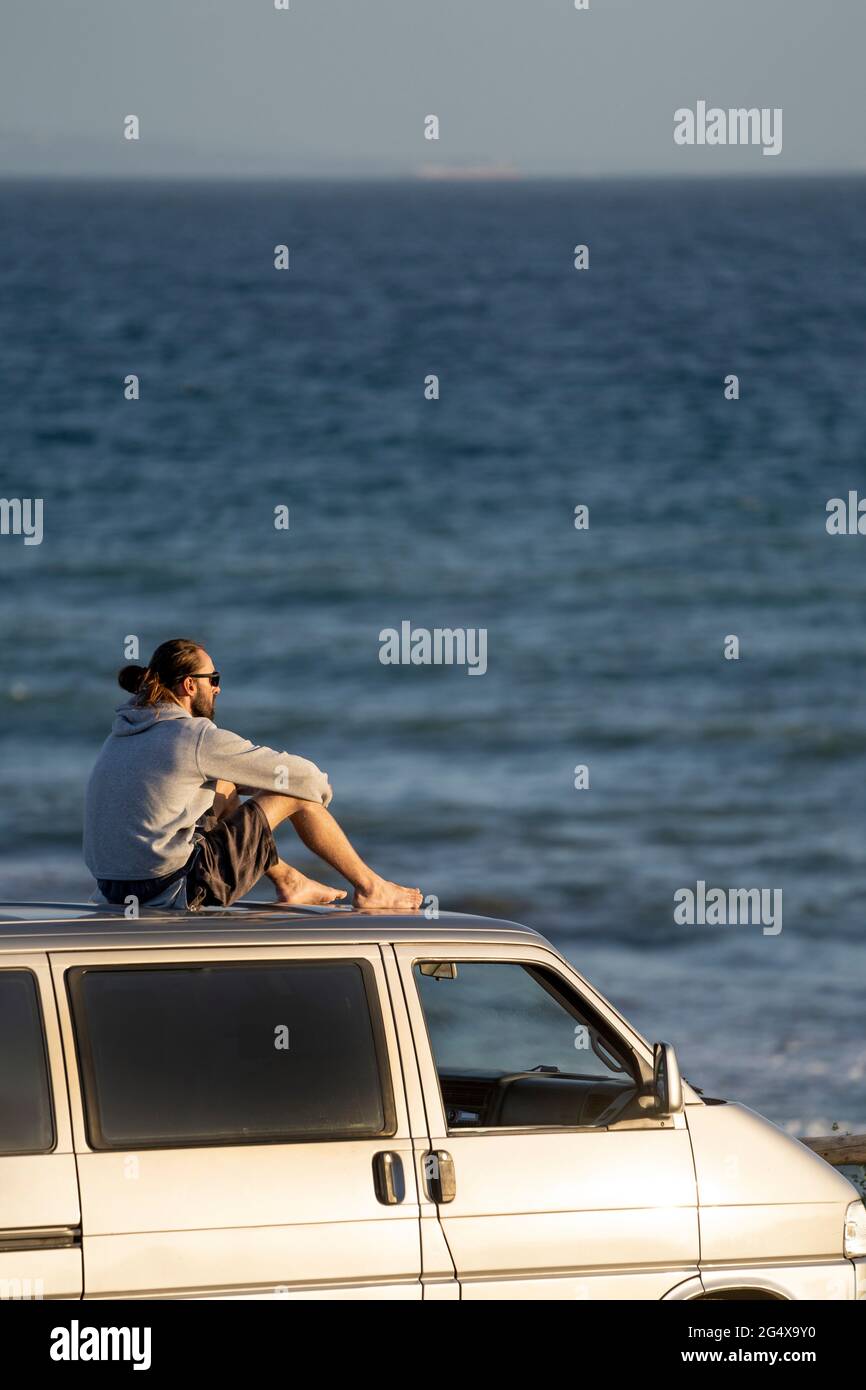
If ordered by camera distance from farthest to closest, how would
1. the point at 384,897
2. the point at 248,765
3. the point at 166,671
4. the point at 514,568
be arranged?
the point at 514,568
the point at 166,671
the point at 248,765
the point at 384,897

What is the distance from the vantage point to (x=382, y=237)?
69.9m

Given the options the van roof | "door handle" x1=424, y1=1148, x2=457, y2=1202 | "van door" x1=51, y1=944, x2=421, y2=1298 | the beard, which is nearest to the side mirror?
the van roof

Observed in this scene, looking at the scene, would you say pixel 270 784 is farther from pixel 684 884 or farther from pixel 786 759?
pixel 786 759

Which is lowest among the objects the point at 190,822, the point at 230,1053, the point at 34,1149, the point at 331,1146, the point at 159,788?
the point at 331,1146

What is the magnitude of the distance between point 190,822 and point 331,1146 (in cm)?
153

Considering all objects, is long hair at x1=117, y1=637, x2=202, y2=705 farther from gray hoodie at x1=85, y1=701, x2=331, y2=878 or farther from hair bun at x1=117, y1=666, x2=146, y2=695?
gray hoodie at x1=85, y1=701, x2=331, y2=878

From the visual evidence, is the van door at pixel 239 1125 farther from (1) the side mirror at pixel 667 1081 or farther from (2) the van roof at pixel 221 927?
(1) the side mirror at pixel 667 1081

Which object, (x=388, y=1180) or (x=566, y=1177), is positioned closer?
(x=388, y=1180)

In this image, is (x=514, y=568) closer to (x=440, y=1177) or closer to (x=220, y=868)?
(x=220, y=868)

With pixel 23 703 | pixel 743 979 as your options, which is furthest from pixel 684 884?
pixel 23 703

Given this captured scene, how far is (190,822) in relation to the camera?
21.6 ft

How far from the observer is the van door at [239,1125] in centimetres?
518

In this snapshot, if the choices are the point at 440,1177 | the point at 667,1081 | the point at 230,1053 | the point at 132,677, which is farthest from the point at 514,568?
the point at 230,1053
